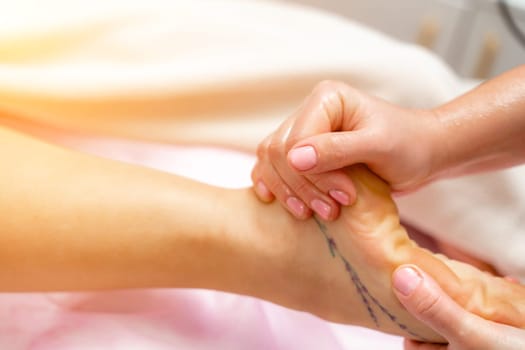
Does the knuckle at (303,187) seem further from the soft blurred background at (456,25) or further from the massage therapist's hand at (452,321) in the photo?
the soft blurred background at (456,25)

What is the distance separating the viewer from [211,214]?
2.29ft

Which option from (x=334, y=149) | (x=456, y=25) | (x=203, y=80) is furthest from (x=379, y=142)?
(x=456, y=25)

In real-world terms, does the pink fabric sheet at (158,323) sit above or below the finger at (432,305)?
above

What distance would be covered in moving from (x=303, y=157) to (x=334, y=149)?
3 cm

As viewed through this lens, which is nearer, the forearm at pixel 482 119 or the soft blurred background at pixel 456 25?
the forearm at pixel 482 119

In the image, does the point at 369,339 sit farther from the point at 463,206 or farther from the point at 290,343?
the point at 463,206

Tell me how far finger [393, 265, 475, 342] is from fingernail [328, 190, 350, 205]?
0.09 metres

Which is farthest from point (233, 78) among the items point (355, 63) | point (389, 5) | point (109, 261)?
point (389, 5)

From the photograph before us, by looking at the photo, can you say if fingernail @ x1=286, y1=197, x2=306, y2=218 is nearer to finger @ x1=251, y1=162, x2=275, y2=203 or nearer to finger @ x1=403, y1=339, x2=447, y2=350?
finger @ x1=251, y1=162, x2=275, y2=203

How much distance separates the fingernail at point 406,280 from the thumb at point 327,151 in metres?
0.12

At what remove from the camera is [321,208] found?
0.67m

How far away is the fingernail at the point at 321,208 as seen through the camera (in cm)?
67

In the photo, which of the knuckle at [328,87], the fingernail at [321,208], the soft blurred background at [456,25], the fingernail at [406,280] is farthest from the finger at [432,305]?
the soft blurred background at [456,25]

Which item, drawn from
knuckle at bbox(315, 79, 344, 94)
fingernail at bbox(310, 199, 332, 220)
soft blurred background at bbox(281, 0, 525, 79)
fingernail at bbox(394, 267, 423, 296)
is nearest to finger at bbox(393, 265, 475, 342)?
fingernail at bbox(394, 267, 423, 296)
